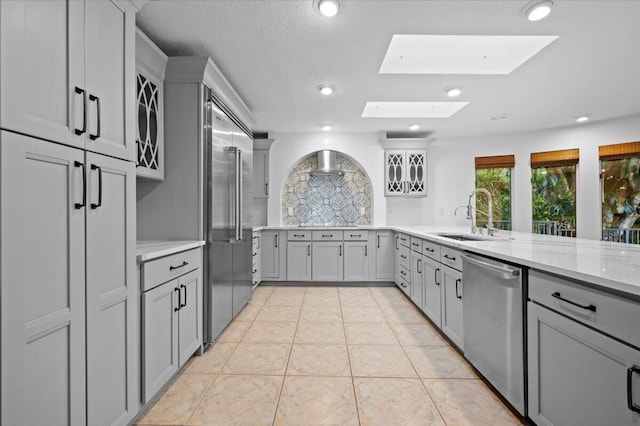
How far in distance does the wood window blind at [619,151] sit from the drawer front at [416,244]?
10.5 ft

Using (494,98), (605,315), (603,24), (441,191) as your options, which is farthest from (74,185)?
(441,191)

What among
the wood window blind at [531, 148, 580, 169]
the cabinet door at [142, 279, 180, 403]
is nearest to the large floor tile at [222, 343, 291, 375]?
the cabinet door at [142, 279, 180, 403]

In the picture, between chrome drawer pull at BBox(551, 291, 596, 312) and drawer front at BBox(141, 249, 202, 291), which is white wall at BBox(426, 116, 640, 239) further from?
drawer front at BBox(141, 249, 202, 291)

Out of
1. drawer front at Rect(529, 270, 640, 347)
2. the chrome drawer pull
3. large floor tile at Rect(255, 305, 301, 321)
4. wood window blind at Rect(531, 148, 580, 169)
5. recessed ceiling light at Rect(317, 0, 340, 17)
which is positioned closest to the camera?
drawer front at Rect(529, 270, 640, 347)

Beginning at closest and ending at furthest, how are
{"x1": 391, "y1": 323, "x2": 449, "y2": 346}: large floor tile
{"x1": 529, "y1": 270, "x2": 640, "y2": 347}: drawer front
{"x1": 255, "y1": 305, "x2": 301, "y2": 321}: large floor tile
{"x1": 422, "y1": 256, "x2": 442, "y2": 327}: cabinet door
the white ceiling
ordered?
{"x1": 529, "y1": 270, "x2": 640, "y2": 347}: drawer front
the white ceiling
{"x1": 391, "y1": 323, "x2": 449, "y2": 346}: large floor tile
{"x1": 422, "y1": 256, "x2": 442, "y2": 327}: cabinet door
{"x1": 255, "y1": 305, "x2": 301, "y2": 321}: large floor tile

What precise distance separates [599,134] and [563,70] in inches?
97.4

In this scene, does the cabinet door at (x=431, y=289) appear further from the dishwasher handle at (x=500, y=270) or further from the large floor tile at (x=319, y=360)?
the large floor tile at (x=319, y=360)

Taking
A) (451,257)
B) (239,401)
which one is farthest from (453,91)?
(239,401)

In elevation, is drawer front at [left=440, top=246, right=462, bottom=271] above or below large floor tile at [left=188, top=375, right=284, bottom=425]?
above

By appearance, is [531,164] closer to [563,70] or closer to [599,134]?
[599,134]

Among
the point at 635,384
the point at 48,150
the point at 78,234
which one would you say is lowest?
the point at 635,384

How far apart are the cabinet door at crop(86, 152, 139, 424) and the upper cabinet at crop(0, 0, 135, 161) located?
0.44ft

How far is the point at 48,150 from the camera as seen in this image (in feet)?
3.51

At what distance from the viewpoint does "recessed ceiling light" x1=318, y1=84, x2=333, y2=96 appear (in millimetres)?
3191
